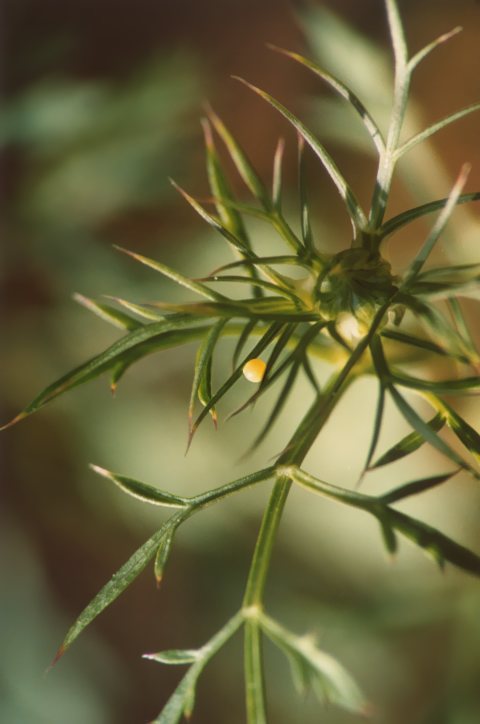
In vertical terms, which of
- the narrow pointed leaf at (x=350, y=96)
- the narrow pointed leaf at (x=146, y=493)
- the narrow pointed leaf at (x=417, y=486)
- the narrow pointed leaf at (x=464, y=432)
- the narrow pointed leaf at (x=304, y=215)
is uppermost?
the narrow pointed leaf at (x=350, y=96)

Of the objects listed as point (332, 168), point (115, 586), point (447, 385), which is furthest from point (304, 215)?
point (115, 586)

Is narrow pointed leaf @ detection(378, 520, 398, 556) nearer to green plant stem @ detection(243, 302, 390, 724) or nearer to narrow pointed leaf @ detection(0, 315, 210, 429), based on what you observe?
green plant stem @ detection(243, 302, 390, 724)

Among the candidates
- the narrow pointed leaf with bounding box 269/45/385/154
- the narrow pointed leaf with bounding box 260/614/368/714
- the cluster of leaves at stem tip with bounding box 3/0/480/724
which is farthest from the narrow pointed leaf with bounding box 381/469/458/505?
the narrow pointed leaf with bounding box 269/45/385/154

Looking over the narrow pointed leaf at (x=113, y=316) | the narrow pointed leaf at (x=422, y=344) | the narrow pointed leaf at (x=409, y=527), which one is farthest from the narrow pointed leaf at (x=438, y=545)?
the narrow pointed leaf at (x=113, y=316)

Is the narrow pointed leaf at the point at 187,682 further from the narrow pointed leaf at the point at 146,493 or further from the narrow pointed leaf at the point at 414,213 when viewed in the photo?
the narrow pointed leaf at the point at 414,213

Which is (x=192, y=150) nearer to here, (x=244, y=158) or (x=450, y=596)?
(x=244, y=158)

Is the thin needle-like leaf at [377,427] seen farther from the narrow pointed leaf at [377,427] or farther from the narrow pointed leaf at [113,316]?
the narrow pointed leaf at [113,316]

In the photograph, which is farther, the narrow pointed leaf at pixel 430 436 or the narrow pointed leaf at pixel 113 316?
the narrow pointed leaf at pixel 113 316

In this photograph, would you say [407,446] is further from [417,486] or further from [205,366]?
[205,366]

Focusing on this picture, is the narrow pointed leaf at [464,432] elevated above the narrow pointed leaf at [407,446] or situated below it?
above
